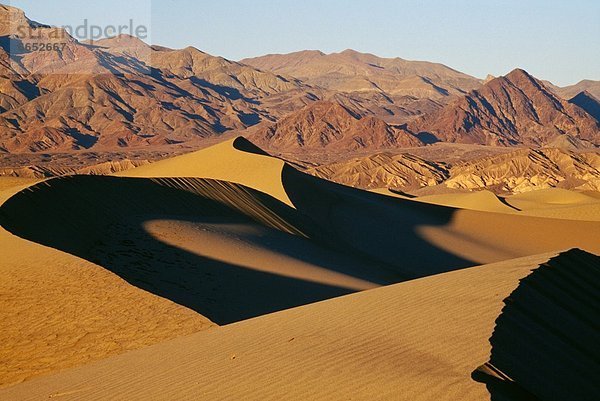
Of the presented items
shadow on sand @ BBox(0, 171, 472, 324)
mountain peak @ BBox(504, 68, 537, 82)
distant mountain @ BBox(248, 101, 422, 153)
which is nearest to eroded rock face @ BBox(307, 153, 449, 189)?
distant mountain @ BBox(248, 101, 422, 153)

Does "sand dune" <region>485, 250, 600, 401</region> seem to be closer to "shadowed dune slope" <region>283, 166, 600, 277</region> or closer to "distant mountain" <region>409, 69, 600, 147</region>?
"shadowed dune slope" <region>283, 166, 600, 277</region>

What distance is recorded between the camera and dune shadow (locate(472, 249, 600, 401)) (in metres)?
5.64

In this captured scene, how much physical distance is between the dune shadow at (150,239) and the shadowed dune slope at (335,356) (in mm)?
2392

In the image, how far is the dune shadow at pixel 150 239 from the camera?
12.8 m

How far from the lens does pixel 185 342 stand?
8555mm

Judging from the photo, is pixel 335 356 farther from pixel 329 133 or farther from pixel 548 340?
pixel 329 133

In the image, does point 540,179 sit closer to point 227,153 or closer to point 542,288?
point 227,153

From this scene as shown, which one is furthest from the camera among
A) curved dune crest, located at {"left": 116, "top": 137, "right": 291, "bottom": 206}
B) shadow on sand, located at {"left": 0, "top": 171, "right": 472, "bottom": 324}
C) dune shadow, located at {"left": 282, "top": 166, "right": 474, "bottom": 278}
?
curved dune crest, located at {"left": 116, "top": 137, "right": 291, "bottom": 206}

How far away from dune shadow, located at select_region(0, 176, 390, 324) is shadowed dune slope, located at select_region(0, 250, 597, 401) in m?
2.39

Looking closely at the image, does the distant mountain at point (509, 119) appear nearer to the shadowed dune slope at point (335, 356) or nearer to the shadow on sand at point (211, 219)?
the shadow on sand at point (211, 219)

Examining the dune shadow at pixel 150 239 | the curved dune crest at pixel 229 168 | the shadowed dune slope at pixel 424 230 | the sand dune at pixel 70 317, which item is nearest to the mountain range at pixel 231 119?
the curved dune crest at pixel 229 168

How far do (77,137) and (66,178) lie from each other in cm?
10866

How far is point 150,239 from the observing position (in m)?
16.4

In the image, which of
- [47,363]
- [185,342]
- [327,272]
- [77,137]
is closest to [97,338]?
[47,363]
